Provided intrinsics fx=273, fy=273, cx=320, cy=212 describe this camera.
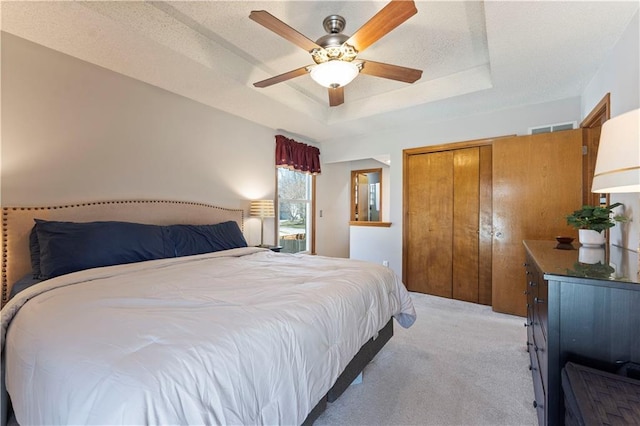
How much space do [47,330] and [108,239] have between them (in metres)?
1.21

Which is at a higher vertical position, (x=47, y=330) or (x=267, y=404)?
(x=47, y=330)

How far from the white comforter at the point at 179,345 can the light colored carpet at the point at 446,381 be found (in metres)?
0.42

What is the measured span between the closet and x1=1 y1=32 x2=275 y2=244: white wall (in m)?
2.79

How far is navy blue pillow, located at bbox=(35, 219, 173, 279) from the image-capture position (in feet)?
6.03

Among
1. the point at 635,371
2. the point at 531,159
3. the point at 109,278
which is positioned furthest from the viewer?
the point at 531,159

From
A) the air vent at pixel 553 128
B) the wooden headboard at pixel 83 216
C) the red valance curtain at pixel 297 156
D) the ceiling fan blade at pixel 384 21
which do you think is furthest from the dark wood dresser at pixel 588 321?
the red valance curtain at pixel 297 156

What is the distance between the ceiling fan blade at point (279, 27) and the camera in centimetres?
158

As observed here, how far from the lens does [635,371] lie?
3.05 feet

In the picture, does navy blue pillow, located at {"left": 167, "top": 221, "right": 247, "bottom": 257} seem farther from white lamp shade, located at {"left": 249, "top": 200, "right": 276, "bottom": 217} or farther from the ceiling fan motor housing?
the ceiling fan motor housing

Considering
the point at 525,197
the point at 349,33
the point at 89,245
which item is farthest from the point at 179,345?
the point at 525,197

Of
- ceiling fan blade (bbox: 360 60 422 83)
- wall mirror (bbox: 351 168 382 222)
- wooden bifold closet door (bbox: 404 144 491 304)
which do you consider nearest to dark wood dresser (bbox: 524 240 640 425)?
ceiling fan blade (bbox: 360 60 422 83)

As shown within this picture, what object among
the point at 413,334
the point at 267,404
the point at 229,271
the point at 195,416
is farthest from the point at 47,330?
the point at 413,334

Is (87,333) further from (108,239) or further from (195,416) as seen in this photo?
(108,239)

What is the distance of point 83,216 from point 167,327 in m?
1.98
